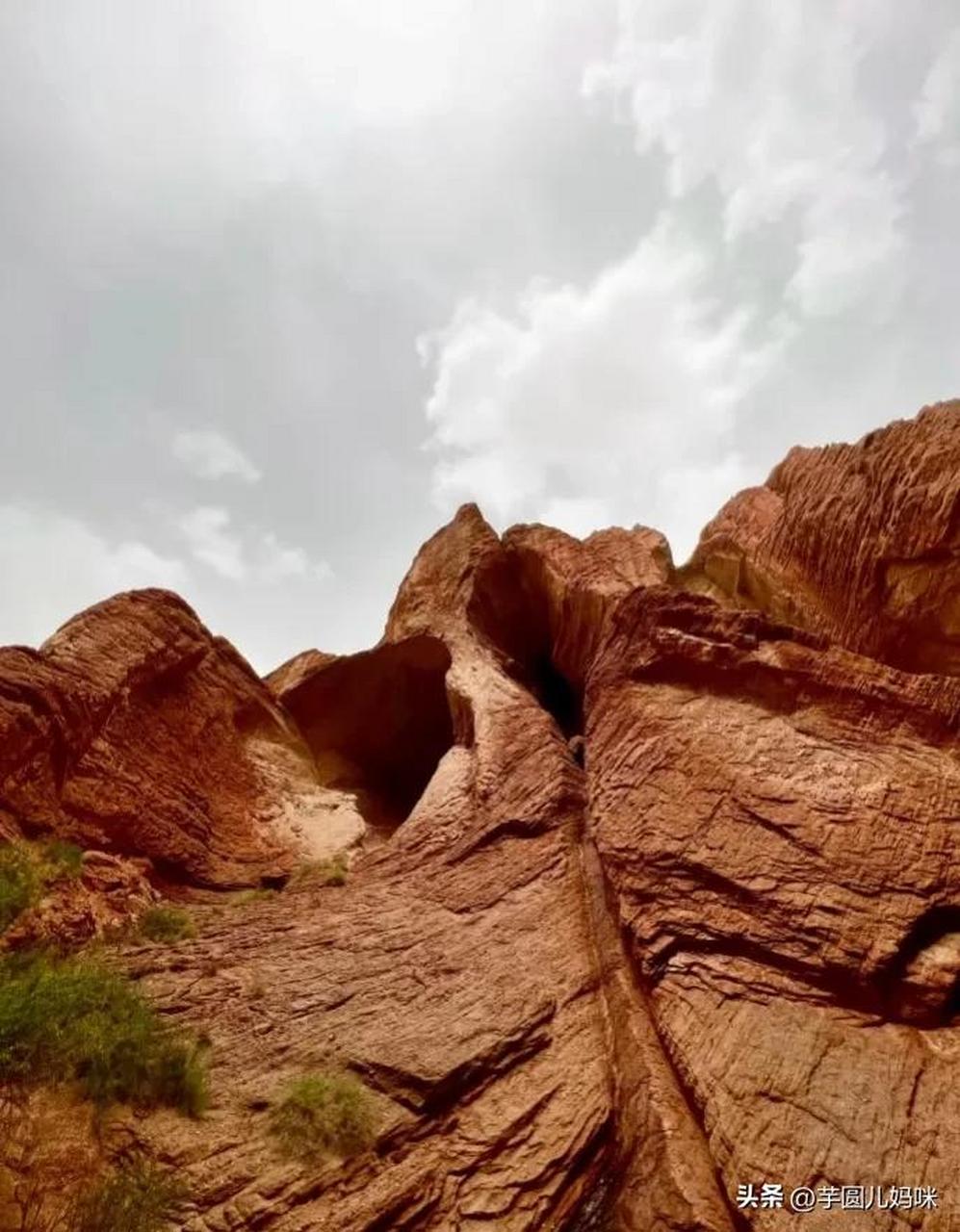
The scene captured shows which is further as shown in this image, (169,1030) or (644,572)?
(644,572)

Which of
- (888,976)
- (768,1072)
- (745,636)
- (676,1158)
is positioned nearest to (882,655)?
(745,636)

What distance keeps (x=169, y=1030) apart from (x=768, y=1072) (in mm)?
6511

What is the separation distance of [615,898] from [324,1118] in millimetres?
4651

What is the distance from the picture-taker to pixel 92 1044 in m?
8.26

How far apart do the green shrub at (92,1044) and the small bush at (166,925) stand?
2.42 metres

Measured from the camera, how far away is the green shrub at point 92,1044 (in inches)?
312

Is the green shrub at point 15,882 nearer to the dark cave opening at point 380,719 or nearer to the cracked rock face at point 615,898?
the cracked rock face at point 615,898

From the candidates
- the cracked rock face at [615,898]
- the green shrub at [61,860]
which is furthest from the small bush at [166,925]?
the green shrub at [61,860]

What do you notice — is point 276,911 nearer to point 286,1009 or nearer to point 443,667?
point 286,1009

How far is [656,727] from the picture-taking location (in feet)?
41.8

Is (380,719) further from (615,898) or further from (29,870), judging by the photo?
(615,898)

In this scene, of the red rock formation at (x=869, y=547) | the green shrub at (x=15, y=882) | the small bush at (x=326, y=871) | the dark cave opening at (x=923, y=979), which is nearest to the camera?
the dark cave opening at (x=923, y=979)

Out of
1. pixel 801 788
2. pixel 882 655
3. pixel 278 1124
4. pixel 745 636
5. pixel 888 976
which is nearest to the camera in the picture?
pixel 278 1124

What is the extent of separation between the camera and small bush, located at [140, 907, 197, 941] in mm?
11578
